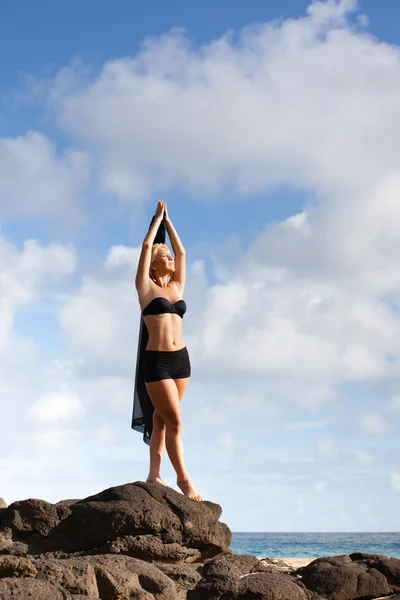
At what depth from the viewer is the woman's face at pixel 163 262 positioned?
10.3 metres

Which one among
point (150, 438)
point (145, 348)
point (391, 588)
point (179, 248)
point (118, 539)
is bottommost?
point (391, 588)

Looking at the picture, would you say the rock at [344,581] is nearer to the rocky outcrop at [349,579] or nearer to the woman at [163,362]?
the rocky outcrop at [349,579]

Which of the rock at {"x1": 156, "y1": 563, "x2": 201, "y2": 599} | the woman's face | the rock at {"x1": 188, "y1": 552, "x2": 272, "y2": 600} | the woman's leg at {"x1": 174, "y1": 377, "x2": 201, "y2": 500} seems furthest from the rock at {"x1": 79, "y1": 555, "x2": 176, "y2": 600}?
the woman's face

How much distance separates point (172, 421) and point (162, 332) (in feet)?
3.87

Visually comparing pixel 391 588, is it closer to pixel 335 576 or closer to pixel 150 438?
pixel 335 576

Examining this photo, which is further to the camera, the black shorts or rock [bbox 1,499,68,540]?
the black shorts

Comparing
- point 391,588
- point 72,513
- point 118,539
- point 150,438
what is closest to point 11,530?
point 72,513

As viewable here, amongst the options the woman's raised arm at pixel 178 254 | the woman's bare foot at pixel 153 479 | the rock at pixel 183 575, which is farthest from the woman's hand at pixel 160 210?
the rock at pixel 183 575

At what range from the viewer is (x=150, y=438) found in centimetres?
1037

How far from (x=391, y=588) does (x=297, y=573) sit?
113cm

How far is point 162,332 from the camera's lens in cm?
986

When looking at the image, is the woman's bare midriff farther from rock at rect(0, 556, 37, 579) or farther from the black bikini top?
rock at rect(0, 556, 37, 579)

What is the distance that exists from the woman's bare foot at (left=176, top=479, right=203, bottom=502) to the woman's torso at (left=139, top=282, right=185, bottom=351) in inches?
69.0

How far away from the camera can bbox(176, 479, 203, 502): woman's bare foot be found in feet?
32.0
